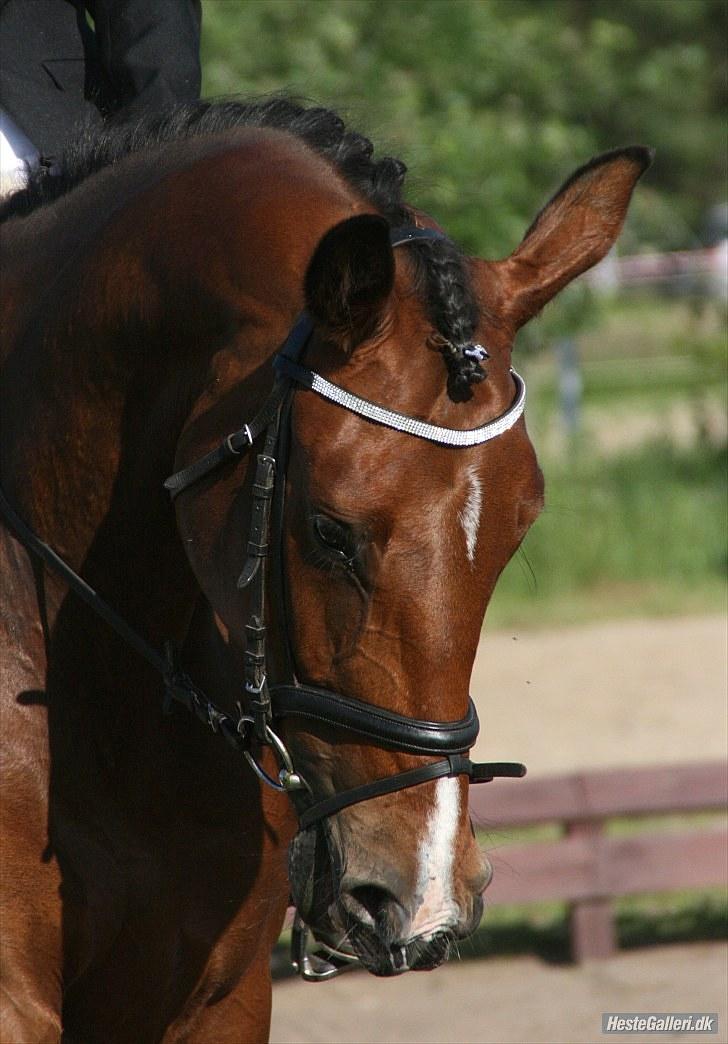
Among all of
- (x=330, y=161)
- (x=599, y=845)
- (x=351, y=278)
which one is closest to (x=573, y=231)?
(x=330, y=161)

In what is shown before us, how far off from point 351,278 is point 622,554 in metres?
8.60

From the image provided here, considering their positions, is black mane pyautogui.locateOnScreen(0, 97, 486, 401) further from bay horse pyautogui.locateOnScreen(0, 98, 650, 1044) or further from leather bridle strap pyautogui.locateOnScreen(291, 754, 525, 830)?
leather bridle strap pyautogui.locateOnScreen(291, 754, 525, 830)

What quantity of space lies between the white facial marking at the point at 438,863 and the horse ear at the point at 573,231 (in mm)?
785

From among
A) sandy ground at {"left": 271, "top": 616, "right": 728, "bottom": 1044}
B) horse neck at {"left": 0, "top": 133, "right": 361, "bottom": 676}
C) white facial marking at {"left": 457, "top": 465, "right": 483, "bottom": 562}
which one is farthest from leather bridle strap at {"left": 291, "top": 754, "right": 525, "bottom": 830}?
sandy ground at {"left": 271, "top": 616, "right": 728, "bottom": 1044}

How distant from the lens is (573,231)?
2490 mm

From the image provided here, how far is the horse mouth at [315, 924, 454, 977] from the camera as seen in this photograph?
6.67 ft

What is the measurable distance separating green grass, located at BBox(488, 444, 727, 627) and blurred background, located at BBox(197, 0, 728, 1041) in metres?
0.02

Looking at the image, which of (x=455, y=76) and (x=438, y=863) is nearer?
(x=438, y=863)

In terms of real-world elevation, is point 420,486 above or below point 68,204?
below

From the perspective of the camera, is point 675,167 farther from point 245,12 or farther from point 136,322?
point 136,322

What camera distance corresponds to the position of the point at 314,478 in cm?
210

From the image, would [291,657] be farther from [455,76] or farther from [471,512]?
[455,76]

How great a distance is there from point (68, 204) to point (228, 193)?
46 centimetres

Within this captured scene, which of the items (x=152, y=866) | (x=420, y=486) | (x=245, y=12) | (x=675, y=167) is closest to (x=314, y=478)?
(x=420, y=486)
